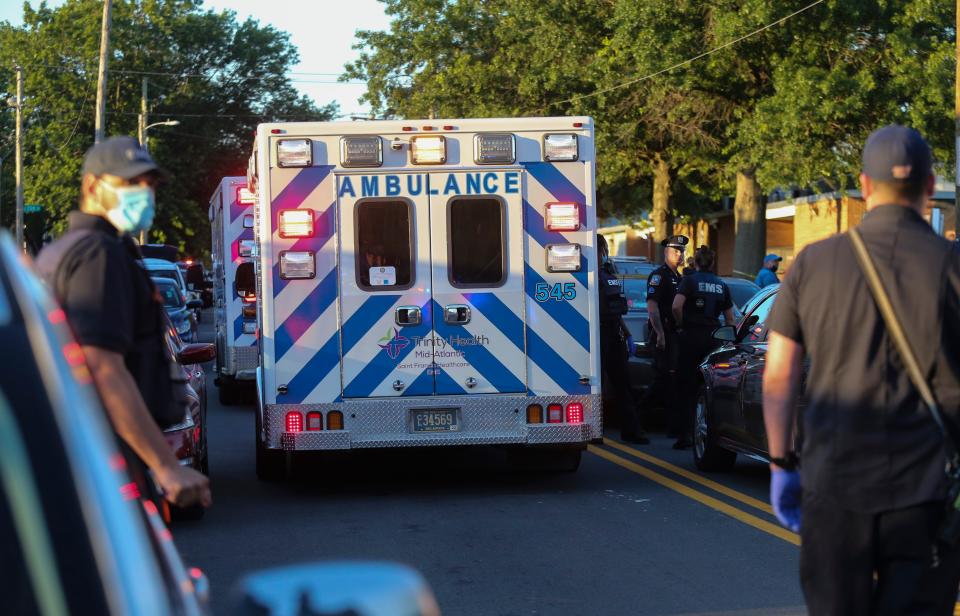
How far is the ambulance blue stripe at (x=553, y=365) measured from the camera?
10.3 meters

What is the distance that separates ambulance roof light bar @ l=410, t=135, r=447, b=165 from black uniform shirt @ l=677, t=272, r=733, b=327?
370cm

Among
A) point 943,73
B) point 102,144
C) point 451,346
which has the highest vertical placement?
point 943,73

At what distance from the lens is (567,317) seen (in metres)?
10.4

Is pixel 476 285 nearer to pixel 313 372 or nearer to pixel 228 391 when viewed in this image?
pixel 313 372

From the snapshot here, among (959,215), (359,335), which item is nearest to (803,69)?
(959,215)

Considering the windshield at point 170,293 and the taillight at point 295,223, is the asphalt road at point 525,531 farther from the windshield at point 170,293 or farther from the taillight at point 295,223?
the windshield at point 170,293

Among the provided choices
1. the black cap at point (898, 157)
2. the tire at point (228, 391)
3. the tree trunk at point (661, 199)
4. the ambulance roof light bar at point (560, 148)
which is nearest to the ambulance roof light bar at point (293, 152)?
the ambulance roof light bar at point (560, 148)

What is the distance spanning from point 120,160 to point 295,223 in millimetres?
5633

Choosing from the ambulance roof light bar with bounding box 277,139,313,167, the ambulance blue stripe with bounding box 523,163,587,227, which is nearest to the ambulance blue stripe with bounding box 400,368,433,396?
the ambulance blue stripe with bounding box 523,163,587,227

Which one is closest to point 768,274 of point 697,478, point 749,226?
point 697,478

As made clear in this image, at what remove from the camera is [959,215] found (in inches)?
762

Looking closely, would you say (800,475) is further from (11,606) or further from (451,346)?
(451,346)

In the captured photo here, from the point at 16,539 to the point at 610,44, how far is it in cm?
3379

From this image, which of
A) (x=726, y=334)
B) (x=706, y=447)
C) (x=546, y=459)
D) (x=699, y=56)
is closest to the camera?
(x=726, y=334)
